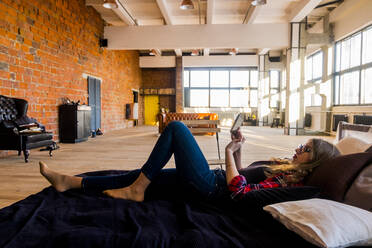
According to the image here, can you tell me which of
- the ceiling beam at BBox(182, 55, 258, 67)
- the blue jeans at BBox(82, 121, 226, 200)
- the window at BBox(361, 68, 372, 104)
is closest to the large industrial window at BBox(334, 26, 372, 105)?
the window at BBox(361, 68, 372, 104)

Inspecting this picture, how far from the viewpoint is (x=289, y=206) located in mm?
1166

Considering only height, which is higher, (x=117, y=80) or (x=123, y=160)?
(x=117, y=80)

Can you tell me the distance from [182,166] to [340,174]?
35.3 inches

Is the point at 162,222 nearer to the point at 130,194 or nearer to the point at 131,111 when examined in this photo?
the point at 130,194

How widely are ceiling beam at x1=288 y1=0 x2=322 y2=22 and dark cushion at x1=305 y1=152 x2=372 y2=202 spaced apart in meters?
6.94

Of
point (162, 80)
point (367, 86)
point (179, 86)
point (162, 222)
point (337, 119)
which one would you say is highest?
point (162, 80)

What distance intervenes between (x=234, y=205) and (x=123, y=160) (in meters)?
2.82

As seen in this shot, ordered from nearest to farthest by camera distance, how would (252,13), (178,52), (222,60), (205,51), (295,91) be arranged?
(252,13), (295,91), (205,51), (178,52), (222,60)

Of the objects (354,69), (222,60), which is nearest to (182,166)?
(354,69)

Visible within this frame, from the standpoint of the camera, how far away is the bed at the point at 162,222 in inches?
45.6

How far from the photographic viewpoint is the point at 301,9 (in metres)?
7.19

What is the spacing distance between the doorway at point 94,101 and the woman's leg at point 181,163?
6.63 meters

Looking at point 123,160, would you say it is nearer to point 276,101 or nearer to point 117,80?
point 117,80

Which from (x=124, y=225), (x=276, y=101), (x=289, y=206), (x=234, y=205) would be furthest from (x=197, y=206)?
(x=276, y=101)
